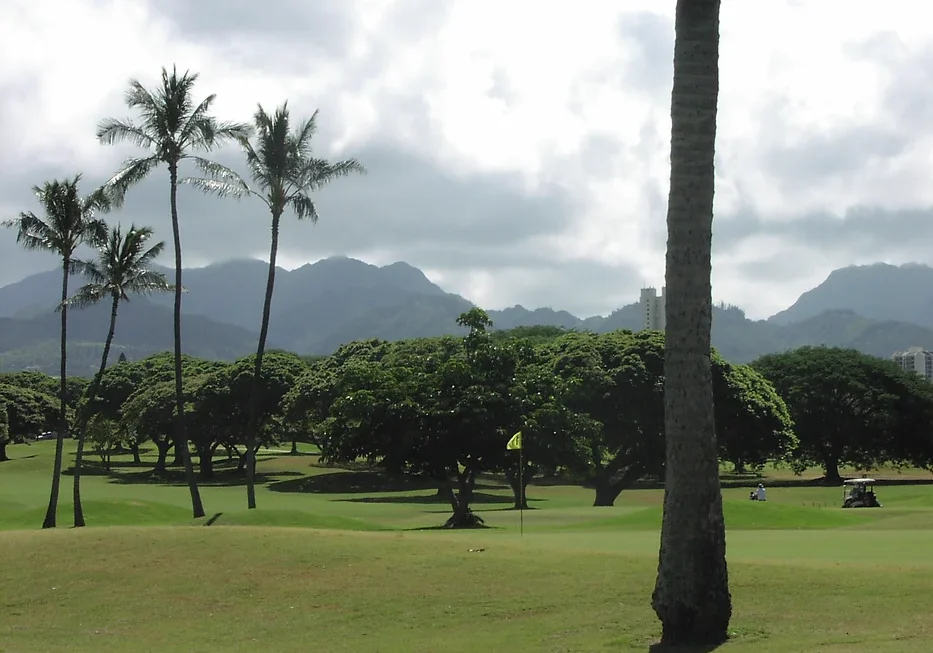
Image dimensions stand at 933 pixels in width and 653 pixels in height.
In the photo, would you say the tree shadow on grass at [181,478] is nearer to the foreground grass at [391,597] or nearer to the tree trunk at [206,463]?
the tree trunk at [206,463]

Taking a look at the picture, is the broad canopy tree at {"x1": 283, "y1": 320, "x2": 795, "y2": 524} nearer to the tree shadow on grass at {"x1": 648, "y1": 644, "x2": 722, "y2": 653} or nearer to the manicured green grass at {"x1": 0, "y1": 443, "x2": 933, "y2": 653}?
the manicured green grass at {"x1": 0, "y1": 443, "x2": 933, "y2": 653}

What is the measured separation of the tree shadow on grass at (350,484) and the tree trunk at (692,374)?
64674mm

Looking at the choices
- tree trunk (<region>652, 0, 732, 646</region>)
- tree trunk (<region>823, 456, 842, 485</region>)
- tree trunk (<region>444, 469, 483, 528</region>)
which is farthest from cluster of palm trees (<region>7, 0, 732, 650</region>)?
tree trunk (<region>823, 456, 842, 485</region>)

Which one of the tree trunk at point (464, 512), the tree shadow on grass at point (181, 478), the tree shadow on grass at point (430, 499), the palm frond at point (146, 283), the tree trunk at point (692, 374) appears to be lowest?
the tree shadow on grass at point (430, 499)

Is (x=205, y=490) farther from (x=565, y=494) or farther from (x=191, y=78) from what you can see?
(x=191, y=78)

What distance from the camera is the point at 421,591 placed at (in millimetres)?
19281

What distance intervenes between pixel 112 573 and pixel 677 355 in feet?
44.1

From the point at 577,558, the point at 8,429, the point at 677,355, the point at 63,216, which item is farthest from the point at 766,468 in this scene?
the point at 677,355

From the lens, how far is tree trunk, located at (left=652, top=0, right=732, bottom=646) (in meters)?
13.7

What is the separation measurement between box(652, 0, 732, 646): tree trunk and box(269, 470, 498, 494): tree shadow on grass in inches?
2546

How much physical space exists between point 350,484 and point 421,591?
6424cm

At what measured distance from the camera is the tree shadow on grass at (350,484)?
79.7 metres

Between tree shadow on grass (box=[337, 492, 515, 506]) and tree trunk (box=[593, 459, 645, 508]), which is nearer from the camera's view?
tree trunk (box=[593, 459, 645, 508])

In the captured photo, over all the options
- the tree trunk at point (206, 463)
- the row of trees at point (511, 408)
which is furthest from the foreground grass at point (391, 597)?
the tree trunk at point (206, 463)
